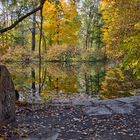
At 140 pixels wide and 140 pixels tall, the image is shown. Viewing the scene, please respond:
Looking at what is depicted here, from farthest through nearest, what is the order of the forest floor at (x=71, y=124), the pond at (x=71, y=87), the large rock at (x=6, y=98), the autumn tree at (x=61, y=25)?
the autumn tree at (x=61, y=25)
the pond at (x=71, y=87)
the large rock at (x=6, y=98)
the forest floor at (x=71, y=124)

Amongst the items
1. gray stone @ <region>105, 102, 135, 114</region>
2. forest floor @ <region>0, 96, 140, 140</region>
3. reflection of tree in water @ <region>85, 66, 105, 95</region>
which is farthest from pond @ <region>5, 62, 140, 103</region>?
gray stone @ <region>105, 102, 135, 114</region>

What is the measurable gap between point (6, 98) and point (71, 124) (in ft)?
4.92

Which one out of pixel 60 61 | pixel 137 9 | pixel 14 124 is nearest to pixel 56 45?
pixel 60 61

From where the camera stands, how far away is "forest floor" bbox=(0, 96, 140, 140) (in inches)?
258

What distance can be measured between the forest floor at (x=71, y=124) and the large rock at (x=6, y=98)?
0.60ft

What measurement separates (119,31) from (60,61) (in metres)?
18.0

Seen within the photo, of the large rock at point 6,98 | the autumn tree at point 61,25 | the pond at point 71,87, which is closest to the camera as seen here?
the large rock at point 6,98

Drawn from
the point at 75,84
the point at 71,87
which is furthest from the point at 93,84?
the point at 71,87

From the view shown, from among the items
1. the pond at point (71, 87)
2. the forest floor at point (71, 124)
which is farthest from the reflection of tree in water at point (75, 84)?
the forest floor at point (71, 124)

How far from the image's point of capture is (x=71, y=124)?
7.40 m

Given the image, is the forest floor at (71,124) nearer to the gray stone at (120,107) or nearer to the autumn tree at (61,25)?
the gray stone at (120,107)

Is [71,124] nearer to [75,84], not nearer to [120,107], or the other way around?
[120,107]

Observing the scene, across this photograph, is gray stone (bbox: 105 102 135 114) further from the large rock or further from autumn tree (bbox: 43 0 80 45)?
autumn tree (bbox: 43 0 80 45)

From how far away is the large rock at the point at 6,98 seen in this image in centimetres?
704
